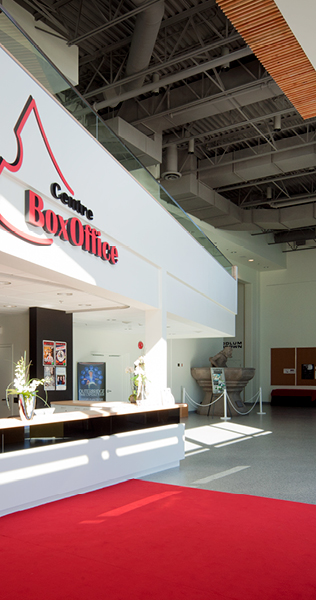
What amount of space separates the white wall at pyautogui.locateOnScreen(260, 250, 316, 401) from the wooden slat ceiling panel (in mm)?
18431

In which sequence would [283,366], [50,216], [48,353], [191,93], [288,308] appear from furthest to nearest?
[288,308] < [283,366] < [191,93] < [48,353] < [50,216]

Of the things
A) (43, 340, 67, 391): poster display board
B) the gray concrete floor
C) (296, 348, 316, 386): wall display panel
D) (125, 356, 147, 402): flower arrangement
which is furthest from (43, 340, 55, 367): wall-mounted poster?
(296, 348, 316, 386): wall display panel

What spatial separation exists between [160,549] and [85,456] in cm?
209

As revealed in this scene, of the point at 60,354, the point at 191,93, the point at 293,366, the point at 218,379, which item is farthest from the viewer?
the point at 293,366

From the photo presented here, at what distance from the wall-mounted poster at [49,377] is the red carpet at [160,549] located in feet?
12.0

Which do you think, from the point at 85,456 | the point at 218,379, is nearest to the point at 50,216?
the point at 85,456

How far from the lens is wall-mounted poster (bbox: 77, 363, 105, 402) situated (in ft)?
42.8

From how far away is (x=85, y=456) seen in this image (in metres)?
5.86

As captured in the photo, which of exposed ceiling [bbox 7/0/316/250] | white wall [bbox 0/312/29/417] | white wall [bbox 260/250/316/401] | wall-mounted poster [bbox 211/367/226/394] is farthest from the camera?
white wall [bbox 260/250/316/401]

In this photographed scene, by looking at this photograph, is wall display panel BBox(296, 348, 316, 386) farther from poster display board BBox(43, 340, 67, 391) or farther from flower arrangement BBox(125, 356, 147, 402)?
flower arrangement BBox(125, 356, 147, 402)

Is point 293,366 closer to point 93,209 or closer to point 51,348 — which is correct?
point 51,348

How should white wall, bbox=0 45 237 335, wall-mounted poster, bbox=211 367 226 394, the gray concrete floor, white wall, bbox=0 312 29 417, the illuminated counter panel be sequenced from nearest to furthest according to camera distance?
white wall, bbox=0 45 237 335, the illuminated counter panel, the gray concrete floor, white wall, bbox=0 312 29 417, wall-mounted poster, bbox=211 367 226 394

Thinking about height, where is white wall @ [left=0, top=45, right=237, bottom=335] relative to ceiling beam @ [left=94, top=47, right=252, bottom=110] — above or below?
below

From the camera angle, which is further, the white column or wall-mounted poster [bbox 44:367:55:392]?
wall-mounted poster [bbox 44:367:55:392]
